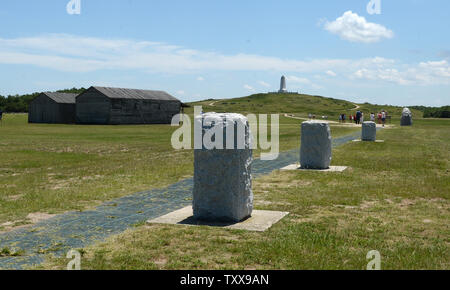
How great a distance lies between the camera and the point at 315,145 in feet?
44.5

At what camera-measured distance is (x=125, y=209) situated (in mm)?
8133

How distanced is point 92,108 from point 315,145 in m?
41.0

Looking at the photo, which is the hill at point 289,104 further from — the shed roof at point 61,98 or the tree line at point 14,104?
the shed roof at point 61,98

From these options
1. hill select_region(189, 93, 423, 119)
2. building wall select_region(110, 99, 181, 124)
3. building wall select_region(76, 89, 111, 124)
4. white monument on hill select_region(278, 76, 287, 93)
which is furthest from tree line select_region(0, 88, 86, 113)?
white monument on hill select_region(278, 76, 287, 93)

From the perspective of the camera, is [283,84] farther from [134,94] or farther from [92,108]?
[92,108]

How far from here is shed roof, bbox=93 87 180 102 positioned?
1983 inches

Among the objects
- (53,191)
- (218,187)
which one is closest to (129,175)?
(53,191)

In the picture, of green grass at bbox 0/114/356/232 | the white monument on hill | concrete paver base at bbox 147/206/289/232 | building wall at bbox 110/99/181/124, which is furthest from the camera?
the white monument on hill

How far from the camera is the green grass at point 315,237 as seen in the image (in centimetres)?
528

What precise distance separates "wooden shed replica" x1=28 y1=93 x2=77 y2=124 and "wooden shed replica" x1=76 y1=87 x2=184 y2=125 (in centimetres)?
306

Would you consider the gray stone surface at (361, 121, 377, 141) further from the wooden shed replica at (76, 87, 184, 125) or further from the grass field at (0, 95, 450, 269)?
the wooden shed replica at (76, 87, 184, 125)

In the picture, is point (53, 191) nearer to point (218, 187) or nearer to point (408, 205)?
point (218, 187)
